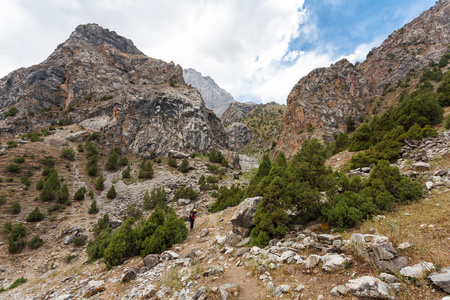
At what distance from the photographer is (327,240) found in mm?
6777

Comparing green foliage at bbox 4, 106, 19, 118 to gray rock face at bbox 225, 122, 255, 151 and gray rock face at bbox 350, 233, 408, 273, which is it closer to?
gray rock face at bbox 350, 233, 408, 273

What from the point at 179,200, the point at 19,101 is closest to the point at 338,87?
the point at 179,200

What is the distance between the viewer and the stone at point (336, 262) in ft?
16.6

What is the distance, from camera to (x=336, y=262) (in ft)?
16.8

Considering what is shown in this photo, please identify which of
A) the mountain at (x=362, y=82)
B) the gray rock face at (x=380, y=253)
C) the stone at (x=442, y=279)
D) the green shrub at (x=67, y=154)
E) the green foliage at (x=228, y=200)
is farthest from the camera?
the mountain at (x=362, y=82)

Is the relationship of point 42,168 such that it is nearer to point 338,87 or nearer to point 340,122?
point 340,122

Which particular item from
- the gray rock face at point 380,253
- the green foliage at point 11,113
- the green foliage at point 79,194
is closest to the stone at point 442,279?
the gray rock face at point 380,253

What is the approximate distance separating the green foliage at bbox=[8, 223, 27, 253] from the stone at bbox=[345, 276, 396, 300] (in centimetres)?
3631

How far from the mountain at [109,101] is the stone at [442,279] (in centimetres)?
6991

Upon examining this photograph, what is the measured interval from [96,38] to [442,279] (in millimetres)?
156106

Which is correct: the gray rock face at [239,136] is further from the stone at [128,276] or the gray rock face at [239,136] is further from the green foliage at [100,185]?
the stone at [128,276]

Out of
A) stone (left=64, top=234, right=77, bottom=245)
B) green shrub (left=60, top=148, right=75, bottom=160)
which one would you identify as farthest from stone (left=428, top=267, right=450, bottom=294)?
green shrub (left=60, top=148, right=75, bottom=160)

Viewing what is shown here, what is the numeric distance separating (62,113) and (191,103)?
53.9m

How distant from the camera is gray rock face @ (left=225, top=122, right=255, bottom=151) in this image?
436 feet
